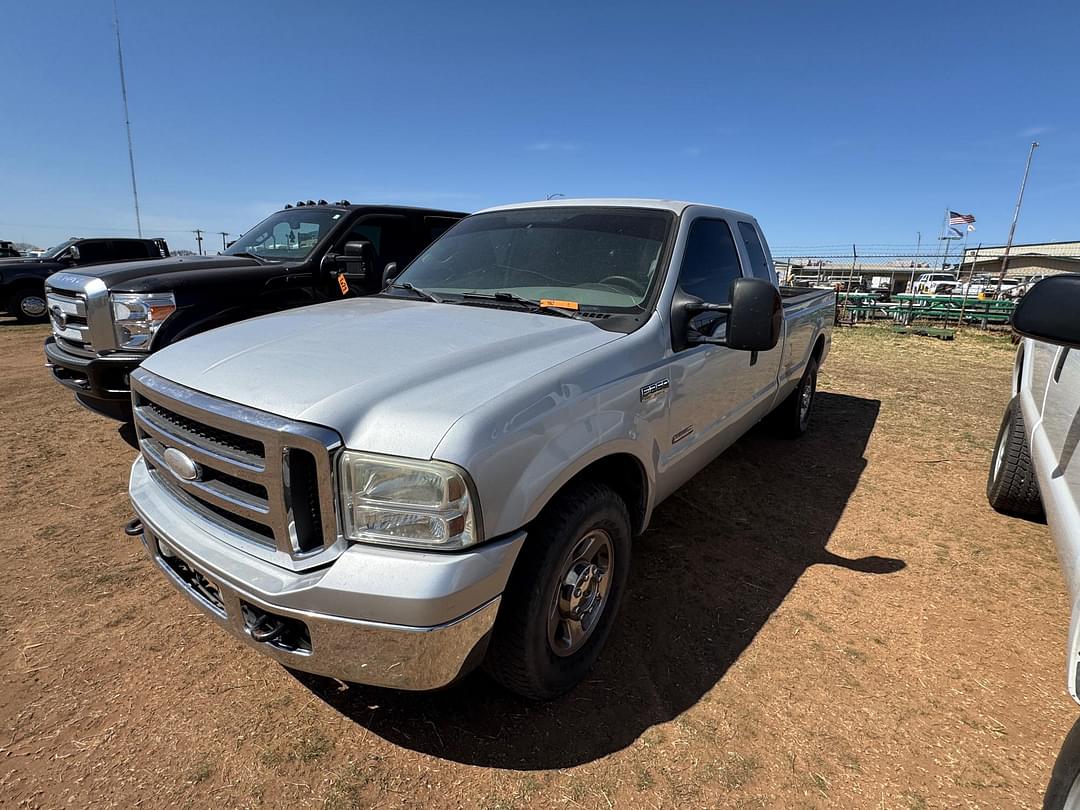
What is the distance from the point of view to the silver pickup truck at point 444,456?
5.55 feet

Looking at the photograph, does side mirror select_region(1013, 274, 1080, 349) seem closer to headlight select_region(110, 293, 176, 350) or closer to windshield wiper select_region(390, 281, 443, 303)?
windshield wiper select_region(390, 281, 443, 303)

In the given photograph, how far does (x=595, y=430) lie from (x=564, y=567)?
0.51 meters

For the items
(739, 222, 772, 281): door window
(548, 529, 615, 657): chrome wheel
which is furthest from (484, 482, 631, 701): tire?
(739, 222, 772, 281): door window

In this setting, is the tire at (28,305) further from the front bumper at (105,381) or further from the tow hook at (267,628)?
the tow hook at (267,628)

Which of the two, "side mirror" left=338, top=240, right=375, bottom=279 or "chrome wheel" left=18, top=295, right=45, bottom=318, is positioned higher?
"side mirror" left=338, top=240, right=375, bottom=279

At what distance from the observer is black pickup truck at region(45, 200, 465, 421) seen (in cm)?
423

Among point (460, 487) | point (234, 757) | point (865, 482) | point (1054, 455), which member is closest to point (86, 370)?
point (234, 757)

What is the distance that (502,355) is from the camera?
216 cm

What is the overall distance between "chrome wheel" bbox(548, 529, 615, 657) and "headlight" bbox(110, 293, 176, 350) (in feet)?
12.0

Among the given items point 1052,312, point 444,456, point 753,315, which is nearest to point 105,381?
point 444,456

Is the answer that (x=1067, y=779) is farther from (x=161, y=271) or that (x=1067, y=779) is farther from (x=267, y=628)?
(x=161, y=271)

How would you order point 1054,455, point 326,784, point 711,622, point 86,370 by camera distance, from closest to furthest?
point 326,784, point 1054,455, point 711,622, point 86,370

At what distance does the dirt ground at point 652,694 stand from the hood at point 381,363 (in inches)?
48.5

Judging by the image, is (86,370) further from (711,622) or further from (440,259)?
(711,622)
